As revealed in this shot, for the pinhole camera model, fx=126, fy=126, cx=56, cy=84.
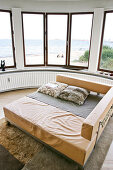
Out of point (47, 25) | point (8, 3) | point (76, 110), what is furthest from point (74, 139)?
point (8, 3)

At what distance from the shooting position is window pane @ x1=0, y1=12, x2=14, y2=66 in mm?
3678

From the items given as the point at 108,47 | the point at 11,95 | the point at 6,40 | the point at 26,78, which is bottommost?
the point at 11,95

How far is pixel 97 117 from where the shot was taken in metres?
1.59

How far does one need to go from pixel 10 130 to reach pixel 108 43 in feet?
11.0

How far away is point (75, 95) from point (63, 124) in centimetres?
77

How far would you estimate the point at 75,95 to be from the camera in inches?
98.0

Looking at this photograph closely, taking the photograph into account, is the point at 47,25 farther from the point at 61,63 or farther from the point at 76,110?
the point at 76,110

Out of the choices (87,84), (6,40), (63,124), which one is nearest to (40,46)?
(6,40)

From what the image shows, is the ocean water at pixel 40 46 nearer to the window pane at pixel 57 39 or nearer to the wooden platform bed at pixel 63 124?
the window pane at pixel 57 39

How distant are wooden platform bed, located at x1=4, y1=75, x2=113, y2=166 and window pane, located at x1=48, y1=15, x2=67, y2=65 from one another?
2.17 m

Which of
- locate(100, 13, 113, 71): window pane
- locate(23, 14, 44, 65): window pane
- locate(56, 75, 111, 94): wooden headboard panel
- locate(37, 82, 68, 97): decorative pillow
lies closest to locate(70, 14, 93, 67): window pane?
locate(100, 13, 113, 71): window pane

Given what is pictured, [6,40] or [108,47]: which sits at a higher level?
[6,40]

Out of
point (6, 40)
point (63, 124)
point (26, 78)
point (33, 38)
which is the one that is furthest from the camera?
point (33, 38)

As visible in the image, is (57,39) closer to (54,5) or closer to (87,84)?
(54,5)
